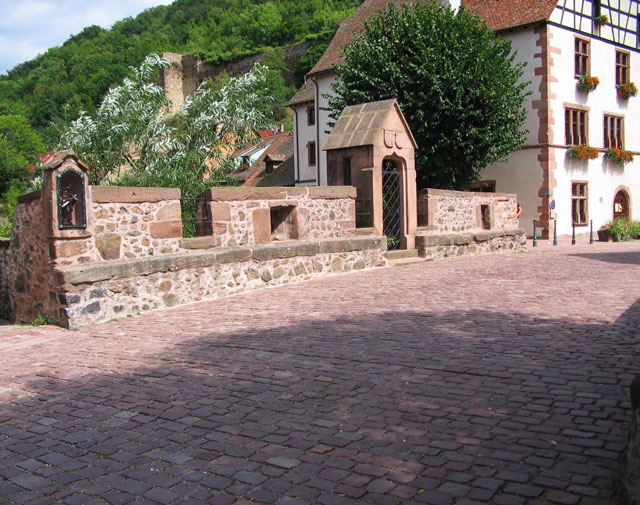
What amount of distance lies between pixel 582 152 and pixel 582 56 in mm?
4318

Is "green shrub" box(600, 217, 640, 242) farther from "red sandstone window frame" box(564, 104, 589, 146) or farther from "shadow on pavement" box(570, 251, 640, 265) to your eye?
"shadow on pavement" box(570, 251, 640, 265)

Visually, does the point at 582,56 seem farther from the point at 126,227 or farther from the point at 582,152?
the point at 126,227

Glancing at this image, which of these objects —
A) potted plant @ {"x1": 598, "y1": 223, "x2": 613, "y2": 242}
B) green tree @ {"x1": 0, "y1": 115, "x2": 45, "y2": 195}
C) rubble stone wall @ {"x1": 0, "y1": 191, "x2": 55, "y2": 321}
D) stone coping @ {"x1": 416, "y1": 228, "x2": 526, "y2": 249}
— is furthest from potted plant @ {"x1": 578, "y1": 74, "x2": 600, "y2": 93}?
green tree @ {"x1": 0, "y1": 115, "x2": 45, "y2": 195}

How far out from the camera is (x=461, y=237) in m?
16.0

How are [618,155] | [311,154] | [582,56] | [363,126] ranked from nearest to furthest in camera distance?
[363,126] → [582,56] → [618,155] → [311,154]

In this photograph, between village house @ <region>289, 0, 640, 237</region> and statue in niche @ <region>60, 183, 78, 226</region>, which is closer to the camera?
statue in niche @ <region>60, 183, 78, 226</region>

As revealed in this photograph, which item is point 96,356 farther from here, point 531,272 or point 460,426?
point 531,272

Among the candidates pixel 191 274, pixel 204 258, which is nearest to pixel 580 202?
pixel 204 258

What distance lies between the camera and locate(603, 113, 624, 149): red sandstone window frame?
1145 inches

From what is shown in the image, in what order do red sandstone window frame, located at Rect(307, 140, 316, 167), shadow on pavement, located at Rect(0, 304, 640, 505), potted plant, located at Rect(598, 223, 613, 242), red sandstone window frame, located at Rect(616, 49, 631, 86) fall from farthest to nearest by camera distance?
red sandstone window frame, located at Rect(307, 140, 316, 167) < red sandstone window frame, located at Rect(616, 49, 631, 86) < potted plant, located at Rect(598, 223, 613, 242) < shadow on pavement, located at Rect(0, 304, 640, 505)

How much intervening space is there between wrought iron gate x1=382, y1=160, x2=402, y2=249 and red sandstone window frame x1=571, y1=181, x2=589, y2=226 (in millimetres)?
14356

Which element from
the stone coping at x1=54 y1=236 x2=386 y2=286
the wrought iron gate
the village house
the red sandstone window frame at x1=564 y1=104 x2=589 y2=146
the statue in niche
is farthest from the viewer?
the red sandstone window frame at x1=564 y1=104 x2=589 y2=146

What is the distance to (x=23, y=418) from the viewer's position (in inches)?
182

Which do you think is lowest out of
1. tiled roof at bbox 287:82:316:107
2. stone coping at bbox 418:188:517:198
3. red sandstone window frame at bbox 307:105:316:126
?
stone coping at bbox 418:188:517:198
